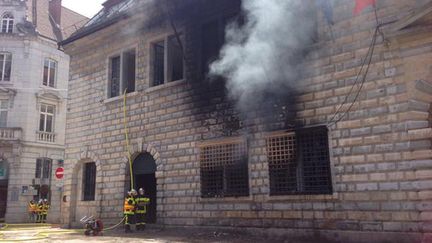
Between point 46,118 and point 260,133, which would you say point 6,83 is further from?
point 260,133

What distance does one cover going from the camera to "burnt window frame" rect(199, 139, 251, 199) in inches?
471

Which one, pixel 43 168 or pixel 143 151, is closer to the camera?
pixel 143 151

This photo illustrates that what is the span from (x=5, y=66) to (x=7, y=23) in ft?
11.1

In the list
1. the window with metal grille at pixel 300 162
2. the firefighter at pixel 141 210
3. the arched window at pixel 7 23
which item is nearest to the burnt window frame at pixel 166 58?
the firefighter at pixel 141 210

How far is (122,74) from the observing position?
1606 centimetres

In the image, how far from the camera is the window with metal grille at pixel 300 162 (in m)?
10.5

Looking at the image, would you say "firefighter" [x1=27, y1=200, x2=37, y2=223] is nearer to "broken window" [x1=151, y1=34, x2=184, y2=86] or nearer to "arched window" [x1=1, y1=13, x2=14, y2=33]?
"arched window" [x1=1, y1=13, x2=14, y2=33]

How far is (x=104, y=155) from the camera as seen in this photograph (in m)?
16.0

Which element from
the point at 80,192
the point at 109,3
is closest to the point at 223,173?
the point at 80,192

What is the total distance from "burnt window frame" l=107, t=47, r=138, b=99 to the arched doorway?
2.90 metres

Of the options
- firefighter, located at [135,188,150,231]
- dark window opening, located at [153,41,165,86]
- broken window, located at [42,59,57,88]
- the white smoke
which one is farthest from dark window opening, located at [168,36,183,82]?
broken window, located at [42,59,57,88]

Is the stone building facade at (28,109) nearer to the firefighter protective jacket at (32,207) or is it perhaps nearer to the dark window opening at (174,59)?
the firefighter protective jacket at (32,207)

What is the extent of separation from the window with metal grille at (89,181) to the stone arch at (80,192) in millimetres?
181

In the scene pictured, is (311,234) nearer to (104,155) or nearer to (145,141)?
(145,141)
